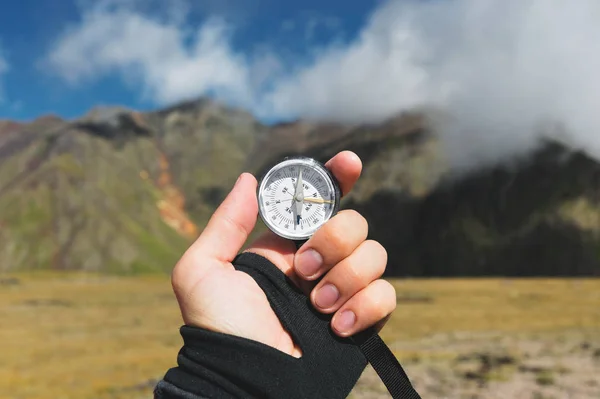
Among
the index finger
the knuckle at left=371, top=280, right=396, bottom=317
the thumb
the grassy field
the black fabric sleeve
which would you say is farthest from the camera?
the grassy field

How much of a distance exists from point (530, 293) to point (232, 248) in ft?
237

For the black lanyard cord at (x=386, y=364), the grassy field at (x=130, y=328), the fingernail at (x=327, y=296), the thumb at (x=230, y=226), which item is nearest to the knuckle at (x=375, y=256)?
the fingernail at (x=327, y=296)

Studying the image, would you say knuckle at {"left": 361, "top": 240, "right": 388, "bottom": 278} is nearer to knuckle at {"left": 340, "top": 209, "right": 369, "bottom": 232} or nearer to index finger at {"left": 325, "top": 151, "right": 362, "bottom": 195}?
knuckle at {"left": 340, "top": 209, "right": 369, "bottom": 232}

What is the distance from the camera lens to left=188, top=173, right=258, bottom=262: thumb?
3.62 m

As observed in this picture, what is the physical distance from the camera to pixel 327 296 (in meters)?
3.50

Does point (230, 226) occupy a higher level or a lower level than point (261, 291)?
higher

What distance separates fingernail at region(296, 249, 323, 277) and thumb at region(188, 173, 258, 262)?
1.33 ft

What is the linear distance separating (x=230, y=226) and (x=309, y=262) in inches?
22.4

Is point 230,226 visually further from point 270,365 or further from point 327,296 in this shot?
point 270,365

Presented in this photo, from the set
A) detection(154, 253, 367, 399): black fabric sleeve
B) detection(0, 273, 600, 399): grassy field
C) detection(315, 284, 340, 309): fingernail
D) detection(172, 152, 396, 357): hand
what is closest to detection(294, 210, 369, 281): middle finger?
detection(172, 152, 396, 357): hand

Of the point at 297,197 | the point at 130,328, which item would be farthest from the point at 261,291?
the point at 130,328

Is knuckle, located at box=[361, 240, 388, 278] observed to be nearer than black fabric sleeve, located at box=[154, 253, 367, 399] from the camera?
No

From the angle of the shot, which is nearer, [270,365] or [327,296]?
[270,365]

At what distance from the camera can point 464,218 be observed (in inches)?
7052
